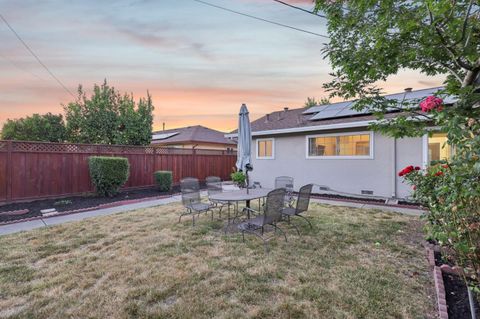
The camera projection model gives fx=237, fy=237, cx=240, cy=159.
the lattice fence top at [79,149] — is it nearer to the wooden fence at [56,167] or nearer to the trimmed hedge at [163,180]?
the wooden fence at [56,167]

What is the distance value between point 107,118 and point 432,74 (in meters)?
15.4

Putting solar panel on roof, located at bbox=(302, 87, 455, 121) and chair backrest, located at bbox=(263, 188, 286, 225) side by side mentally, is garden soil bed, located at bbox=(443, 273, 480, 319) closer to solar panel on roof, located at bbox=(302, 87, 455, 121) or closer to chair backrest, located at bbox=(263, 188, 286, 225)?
chair backrest, located at bbox=(263, 188, 286, 225)

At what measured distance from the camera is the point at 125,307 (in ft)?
8.63

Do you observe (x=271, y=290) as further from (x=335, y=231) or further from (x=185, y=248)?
(x=335, y=231)

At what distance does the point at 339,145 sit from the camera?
Result: 9.54 metres

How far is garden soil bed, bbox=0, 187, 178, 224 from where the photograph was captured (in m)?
6.72

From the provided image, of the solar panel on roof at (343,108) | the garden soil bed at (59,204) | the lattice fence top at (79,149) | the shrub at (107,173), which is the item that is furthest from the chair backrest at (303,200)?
the lattice fence top at (79,149)

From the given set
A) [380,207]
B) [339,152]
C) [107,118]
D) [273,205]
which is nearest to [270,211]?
[273,205]

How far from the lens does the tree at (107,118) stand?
14.4 metres

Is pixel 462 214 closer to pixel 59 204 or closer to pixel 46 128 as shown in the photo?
pixel 59 204

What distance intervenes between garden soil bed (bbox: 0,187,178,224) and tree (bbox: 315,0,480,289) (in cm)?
828

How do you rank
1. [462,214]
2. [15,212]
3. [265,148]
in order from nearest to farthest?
1. [462,214]
2. [15,212]
3. [265,148]

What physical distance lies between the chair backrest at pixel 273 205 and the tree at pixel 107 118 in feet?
40.9

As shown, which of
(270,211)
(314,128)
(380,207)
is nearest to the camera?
(270,211)
